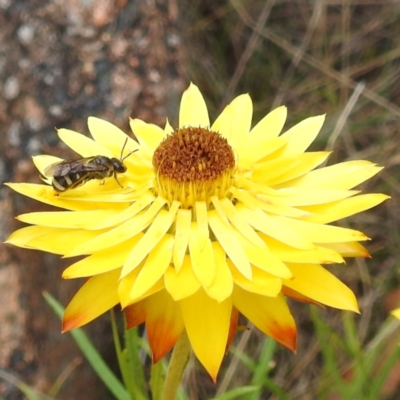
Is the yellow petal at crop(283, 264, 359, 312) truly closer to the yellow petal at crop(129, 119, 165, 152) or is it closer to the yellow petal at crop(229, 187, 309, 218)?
the yellow petal at crop(229, 187, 309, 218)

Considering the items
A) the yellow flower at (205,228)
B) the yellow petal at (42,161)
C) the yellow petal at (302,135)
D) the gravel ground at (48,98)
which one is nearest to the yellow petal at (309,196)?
the yellow flower at (205,228)

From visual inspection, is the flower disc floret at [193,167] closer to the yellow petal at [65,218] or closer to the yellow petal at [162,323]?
the yellow petal at [65,218]

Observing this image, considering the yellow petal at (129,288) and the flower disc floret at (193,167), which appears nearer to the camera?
the yellow petal at (129,288)

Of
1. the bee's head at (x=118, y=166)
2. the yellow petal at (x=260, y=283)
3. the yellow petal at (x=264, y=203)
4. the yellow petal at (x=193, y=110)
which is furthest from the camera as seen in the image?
the yellow petal at (x=193, y=110)

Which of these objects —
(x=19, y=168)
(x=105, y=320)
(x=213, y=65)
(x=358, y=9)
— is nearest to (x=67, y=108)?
(x=19, y=168)

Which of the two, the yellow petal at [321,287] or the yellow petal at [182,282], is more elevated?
the yellow petal at [182,282]

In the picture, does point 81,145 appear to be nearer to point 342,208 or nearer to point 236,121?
point 236,121

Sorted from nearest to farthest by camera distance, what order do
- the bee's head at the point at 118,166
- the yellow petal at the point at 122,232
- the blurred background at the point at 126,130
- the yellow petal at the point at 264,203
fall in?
the yellow petal at the point at 122,232 < the yellow petal at the point at 264,203 < the bee's head at the point at 118,166 < the blurred background at the point at 126,130
